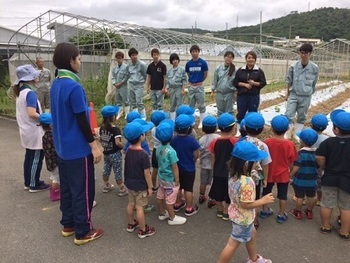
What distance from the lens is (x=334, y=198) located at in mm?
3412

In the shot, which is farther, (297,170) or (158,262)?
(297,170)

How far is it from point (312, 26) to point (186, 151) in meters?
41.7

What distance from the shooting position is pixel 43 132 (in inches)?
180

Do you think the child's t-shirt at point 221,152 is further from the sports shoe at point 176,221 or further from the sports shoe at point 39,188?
the sports shoe at point 39,188

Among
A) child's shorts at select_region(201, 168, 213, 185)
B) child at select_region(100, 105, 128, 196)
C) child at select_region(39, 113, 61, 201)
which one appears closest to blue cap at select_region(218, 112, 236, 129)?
child's shorts at select_region(201, 168, 213, 185)

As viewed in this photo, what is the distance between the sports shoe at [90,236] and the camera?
3.27 m

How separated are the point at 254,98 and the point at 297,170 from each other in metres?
2.70

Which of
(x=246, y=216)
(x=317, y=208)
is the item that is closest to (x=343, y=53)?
(x=317, y=208)

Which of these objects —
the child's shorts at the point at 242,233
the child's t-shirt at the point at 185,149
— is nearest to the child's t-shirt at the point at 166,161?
the child's t-shirt at the point at 185,149

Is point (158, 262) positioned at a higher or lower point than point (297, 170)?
lower

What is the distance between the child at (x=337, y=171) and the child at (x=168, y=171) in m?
1.56

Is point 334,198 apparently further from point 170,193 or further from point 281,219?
point 170,193

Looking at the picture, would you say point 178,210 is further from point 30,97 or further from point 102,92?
point 102,92

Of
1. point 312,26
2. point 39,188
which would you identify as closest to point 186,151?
point 39,188
